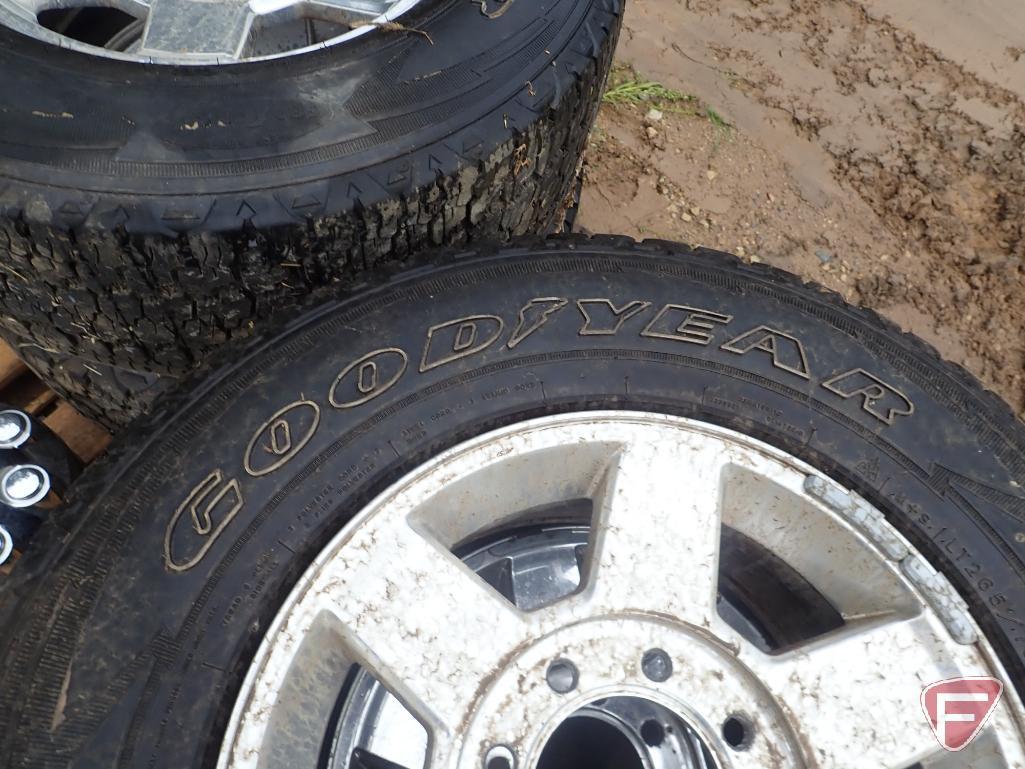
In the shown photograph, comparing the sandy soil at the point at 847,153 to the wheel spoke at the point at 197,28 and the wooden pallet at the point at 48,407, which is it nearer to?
the wheel spoke at the point at 197,28

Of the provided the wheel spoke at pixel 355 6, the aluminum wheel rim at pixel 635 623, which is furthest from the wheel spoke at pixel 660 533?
the wheel spoke at pixel 355 6

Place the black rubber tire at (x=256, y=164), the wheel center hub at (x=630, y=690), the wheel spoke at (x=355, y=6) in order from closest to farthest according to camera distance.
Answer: the wheel center hub at (x=630, y=690), the black rubber tire at (x=256, y=164), the wheel spoke at (x=355, y=6)

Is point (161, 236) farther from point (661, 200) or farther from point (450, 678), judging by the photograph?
point (661, 200)

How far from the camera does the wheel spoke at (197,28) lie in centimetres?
194

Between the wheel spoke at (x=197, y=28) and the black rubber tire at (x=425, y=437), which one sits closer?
the black rubber tire at (x=425, y=437)

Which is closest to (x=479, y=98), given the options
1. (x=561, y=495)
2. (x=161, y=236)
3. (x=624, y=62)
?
(x=161, y=236)

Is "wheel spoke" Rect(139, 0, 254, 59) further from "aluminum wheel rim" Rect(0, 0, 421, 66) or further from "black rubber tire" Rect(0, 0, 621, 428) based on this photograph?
"black rubber tire" Rect(0, 0, 621, 428)

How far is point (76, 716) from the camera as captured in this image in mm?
1237

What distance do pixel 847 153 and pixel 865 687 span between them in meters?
2.67

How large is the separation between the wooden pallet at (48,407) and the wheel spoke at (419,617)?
1.15m

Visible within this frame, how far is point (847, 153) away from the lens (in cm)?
359

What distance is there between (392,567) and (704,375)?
0.64 metres

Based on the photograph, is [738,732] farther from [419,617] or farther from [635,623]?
[419,617]

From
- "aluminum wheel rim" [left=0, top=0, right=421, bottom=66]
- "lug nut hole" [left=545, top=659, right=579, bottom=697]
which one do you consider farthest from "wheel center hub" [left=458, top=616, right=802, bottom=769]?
"aluminum wheel rim" [left=0, top=0, right=421, bottom=66]
